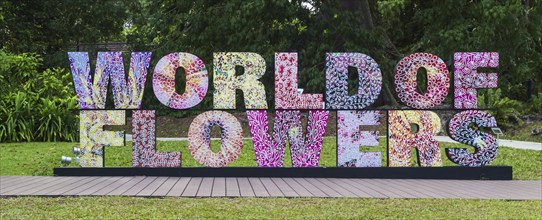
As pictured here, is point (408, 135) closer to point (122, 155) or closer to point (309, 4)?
point (122, 155)

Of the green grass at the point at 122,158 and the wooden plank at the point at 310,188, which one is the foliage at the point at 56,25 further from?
the wooden plank at the point at 310,188

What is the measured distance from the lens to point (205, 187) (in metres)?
8.62

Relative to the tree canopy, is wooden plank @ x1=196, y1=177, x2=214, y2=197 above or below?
below

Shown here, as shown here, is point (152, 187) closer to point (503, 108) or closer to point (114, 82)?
point (114, 82)

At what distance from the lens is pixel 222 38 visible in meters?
19.9

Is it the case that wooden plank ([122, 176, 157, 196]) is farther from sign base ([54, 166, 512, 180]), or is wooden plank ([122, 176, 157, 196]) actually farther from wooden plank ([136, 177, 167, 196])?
sign base ([54, 166, 512, 180])

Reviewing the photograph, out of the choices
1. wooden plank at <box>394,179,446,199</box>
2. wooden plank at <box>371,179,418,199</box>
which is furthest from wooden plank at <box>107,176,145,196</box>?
wooden plank at <box>394,179,446,199</box>

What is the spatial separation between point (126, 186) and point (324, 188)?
2.74 m

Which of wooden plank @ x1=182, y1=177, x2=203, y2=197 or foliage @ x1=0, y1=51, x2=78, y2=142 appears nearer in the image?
wooden plank @ x1=182, y1=177, x2=203, y2=197

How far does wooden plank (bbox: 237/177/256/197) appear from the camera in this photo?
7.91 metres

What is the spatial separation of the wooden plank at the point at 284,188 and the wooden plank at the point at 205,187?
96 centimetres

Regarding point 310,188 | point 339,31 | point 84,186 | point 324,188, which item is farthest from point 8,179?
point 339,31

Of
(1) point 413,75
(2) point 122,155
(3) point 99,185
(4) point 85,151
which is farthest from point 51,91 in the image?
(1) point 413,75

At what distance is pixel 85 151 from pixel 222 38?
34.3 feet
